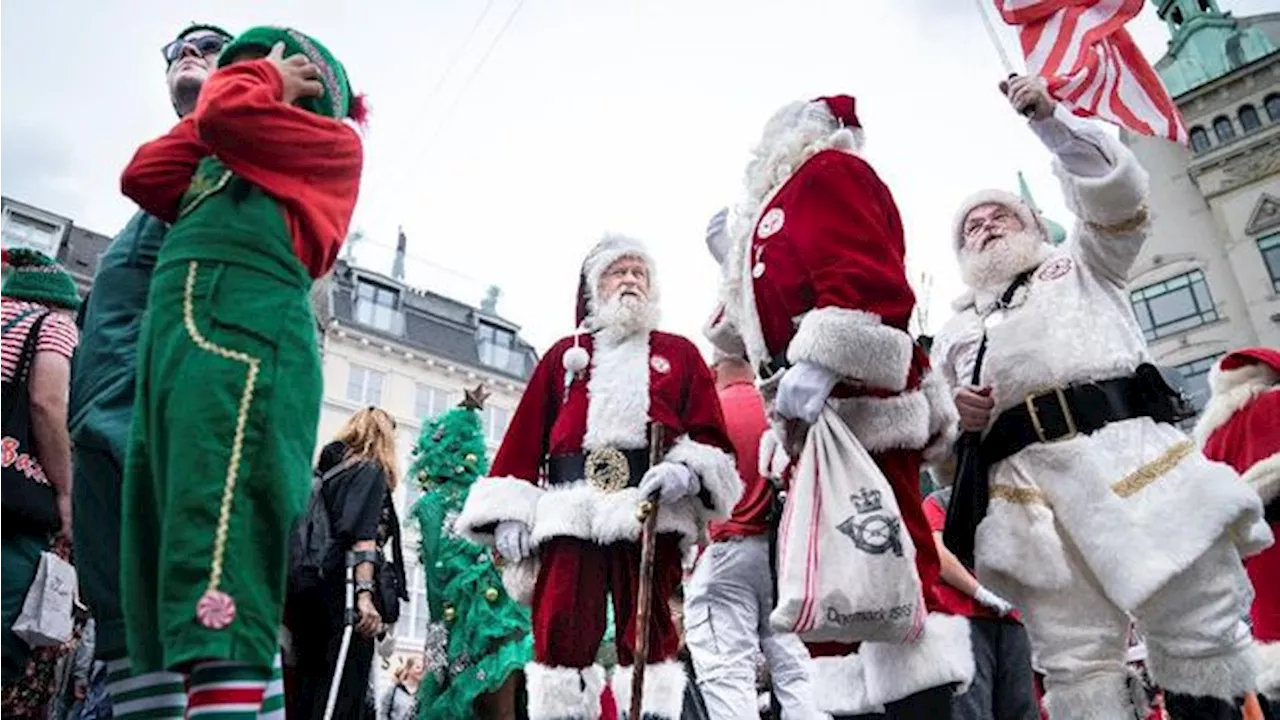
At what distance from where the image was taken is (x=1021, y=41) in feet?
13.0

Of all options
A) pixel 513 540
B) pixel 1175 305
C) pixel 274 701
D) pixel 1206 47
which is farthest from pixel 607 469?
pixel 1206 47

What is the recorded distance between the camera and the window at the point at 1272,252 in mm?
24047

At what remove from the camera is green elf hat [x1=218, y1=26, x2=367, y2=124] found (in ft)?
7.94

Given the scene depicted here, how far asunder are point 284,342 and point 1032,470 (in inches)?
95.5

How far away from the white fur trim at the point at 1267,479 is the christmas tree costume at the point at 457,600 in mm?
3959

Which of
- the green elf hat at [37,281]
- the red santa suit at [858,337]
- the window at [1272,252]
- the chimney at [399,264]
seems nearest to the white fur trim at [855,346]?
the red santa suit at [858,337]

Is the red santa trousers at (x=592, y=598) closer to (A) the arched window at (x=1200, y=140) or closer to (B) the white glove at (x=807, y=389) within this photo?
(B) the white glove at (x=807, y=389)

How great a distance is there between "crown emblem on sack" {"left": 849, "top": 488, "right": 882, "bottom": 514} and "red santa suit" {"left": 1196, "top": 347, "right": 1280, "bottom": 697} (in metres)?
2.66

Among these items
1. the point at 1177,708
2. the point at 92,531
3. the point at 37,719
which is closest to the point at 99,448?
the point at 92,531

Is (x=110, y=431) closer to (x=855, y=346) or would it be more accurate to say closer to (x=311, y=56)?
(x=311, y=56)

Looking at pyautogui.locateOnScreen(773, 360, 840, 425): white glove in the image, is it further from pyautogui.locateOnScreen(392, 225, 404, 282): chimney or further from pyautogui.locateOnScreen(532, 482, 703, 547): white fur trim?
pyautogui.locateOnScreen(392, 225, 404, 282): chimney

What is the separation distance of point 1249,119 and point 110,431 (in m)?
30.4

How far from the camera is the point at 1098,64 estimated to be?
12.0 feet

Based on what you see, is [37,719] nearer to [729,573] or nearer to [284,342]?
[284,342]
